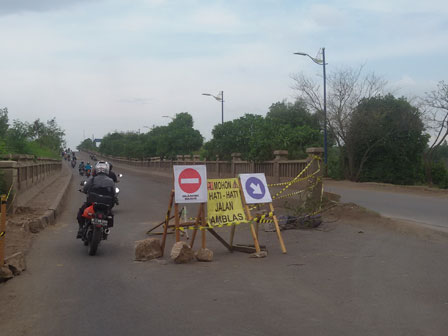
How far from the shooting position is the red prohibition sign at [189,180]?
28.2 feet

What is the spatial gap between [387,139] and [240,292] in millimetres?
29843

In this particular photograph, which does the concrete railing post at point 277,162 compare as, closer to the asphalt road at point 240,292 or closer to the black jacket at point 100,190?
the asphalt road at point 240,292

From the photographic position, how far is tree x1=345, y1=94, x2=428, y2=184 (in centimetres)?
3325

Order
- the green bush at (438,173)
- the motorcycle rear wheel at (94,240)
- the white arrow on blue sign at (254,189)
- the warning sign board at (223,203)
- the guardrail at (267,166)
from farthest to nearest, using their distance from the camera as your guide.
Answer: the green bush at (438,173)
the guardrail at (267,166)
the white arrow on blue sign at (254,189)
the warning sign board at (223,203)
the motorcycle rear wheel at (94,240)

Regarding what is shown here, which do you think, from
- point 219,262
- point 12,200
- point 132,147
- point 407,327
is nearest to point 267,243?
point 219,262

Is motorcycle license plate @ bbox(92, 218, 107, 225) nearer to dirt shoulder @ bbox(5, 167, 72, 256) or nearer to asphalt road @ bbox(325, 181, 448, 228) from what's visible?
dirt shoulder @ bbox(5, 167, 72, 256)

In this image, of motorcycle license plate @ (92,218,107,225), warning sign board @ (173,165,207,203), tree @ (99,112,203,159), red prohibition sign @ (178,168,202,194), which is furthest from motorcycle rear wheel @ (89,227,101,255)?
tree @ (99,112,203,159)

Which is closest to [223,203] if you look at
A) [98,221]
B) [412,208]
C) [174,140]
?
[98,221]

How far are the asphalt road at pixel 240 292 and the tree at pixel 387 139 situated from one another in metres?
24.6

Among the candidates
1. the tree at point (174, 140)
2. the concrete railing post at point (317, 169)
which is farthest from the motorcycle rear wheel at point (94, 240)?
the tree at point (174, 140)

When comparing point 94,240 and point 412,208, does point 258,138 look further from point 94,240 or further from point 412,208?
point 94,240

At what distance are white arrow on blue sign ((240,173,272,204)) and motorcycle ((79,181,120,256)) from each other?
254 centimetres

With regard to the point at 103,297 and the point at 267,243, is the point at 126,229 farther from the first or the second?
the point at 103,297

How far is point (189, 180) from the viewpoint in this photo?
340 inches
